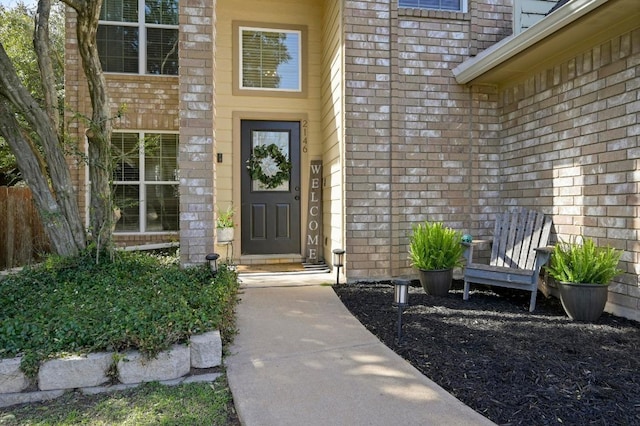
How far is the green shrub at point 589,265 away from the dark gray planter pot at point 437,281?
103 cm

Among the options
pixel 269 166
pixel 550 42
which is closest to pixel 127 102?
pixel 269 166

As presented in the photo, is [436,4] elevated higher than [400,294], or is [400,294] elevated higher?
[436,4]

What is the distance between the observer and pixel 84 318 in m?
2.59

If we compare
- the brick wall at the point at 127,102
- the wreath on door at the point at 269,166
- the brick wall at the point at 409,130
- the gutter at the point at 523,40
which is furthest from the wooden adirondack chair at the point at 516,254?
the brick wall at the point at 127,102

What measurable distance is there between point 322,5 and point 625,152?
4529mm

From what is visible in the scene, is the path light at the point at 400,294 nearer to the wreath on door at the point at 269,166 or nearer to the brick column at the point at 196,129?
the brick column at the point at 196,129

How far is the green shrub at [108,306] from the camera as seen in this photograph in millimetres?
2379

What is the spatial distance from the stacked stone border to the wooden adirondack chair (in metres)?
2.74

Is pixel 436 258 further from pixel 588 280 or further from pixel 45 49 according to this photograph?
pixel 45 49

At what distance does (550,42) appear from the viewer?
147 inches

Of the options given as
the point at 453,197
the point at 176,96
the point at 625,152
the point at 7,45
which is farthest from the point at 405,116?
the point at 7,45

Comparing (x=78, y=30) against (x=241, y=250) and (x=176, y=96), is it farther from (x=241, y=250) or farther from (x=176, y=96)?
(x=241, y=250)

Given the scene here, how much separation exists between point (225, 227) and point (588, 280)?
3987 mm

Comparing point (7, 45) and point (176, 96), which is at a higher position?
point (7, 45)
